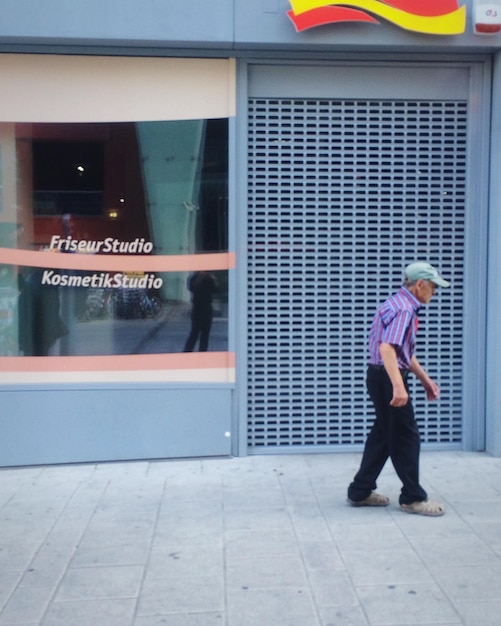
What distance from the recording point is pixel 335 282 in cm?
751

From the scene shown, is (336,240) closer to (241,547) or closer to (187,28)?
(187,28)

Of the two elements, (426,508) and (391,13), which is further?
(391,13)

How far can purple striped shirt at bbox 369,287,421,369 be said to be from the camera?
5555mm

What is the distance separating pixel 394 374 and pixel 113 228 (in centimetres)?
302

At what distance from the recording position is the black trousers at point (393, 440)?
5.75m

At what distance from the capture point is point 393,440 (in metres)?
5.79

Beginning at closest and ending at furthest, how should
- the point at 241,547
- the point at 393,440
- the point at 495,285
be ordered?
the point at 241,547 → the point at 393,440 → the point at 495,285

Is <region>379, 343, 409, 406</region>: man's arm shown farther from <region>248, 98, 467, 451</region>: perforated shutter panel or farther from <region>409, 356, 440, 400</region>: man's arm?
<region>248, 98, 467, 451</region>: perforated shutter panel

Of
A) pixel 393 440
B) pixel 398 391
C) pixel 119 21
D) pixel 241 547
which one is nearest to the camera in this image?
pixel 241 547

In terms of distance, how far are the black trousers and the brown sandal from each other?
0.04 metres

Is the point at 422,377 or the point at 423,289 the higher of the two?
the point at 423,289

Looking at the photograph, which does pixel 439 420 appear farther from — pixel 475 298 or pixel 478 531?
pixel 478 531

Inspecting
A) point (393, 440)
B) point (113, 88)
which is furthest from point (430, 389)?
point (113, 88)

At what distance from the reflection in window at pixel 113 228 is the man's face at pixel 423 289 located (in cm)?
219
